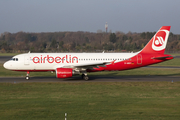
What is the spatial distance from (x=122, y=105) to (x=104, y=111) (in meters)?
2.18

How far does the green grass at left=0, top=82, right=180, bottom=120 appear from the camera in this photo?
1397cm

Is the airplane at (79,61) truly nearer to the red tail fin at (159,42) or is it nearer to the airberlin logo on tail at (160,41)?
the red tail fin at (159,42)

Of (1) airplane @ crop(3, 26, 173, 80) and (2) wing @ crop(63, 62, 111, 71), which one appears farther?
(1) airplane @ crop(3, 26, 173, 80)

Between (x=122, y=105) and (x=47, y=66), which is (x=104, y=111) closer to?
(x=122, y=105)

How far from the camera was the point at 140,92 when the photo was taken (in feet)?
70.4

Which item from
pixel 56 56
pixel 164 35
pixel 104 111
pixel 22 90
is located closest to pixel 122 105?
pixel 104 111

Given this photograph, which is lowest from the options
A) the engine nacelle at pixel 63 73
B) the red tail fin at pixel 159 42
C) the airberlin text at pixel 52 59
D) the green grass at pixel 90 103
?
the green grass at pixel 90 103

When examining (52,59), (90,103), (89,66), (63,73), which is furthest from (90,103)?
(52,59)

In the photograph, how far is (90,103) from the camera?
56.1 ft

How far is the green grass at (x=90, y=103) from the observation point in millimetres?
13969

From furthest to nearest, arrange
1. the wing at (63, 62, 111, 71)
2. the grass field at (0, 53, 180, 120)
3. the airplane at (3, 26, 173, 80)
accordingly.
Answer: the airplane at (3, 26, 173, 80) < the wing at (63, 62, 111, 71) < the grass field at (0, 53, 180, 120)

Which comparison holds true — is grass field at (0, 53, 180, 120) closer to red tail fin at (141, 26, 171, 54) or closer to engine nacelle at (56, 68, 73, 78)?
engine nacelle at (56, 68, 73, 78)

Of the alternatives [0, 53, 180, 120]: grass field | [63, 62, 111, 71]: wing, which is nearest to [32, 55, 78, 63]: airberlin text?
[63, 62, 111, 71]: wing

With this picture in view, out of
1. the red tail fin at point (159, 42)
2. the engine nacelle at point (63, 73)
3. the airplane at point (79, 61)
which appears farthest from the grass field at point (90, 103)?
the red tail fin at point (159, 42)
